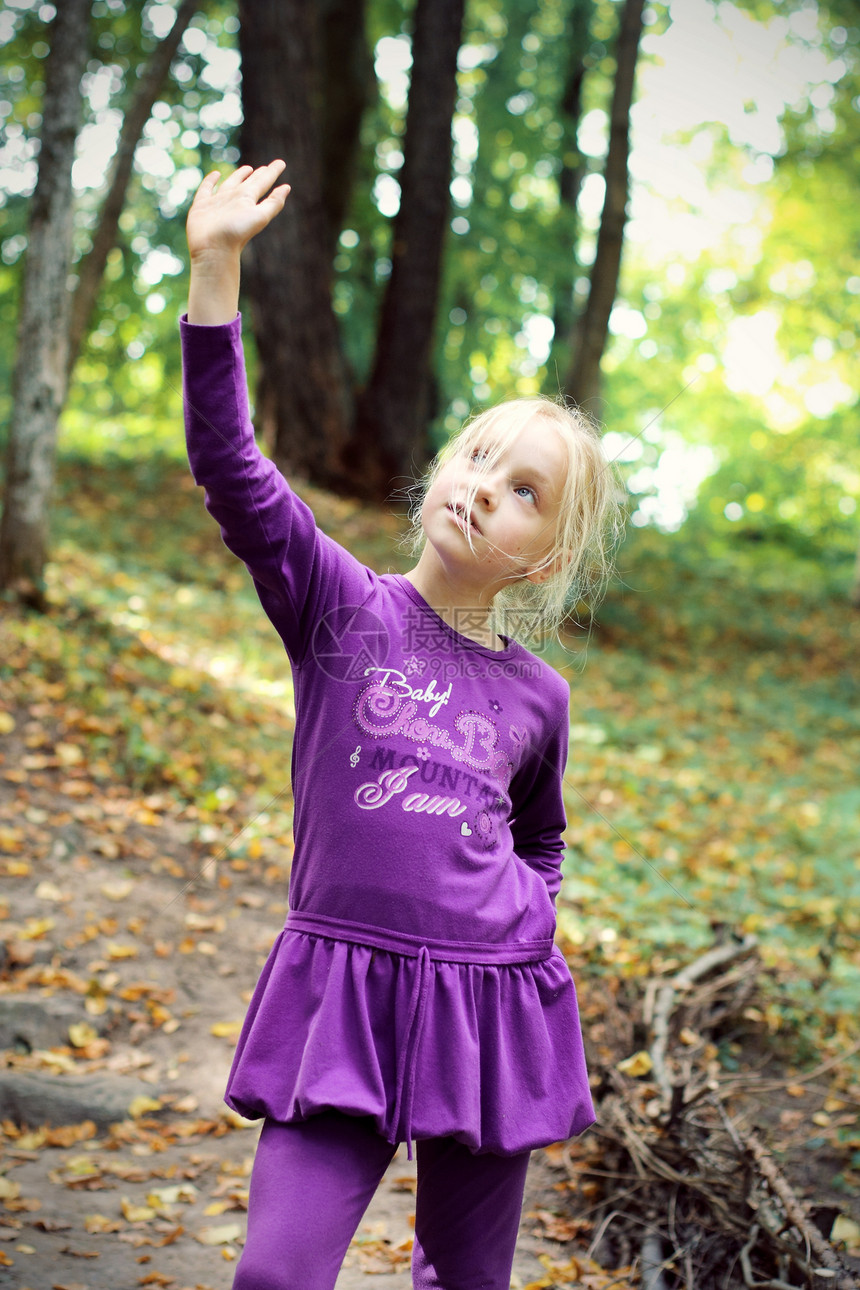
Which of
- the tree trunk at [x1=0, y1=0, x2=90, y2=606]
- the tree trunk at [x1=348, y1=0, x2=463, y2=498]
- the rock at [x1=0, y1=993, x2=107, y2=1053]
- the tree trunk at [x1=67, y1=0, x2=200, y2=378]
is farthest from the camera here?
the tree trunk at [x1=348, y1=0, x2=463, y2=498]

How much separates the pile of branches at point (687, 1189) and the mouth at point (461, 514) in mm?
1873

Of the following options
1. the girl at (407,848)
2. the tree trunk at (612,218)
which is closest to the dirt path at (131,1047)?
the girl at (407,848)

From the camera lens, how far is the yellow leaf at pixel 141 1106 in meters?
3.12

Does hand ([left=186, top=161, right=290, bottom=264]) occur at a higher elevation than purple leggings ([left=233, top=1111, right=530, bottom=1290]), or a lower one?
higher

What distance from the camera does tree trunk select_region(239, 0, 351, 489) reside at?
28.5 ft

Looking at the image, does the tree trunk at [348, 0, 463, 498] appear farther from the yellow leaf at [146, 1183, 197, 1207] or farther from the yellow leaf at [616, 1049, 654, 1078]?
the yellow leaf at [146, 1183, 197, 1207]

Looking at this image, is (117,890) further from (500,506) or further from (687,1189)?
(500,506)

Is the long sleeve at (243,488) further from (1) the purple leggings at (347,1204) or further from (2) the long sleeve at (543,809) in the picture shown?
(1) the purple leggings at (347,1204)

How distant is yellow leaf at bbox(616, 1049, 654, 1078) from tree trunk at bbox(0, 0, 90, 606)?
4.58 metres

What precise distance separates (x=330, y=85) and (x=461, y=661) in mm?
10920

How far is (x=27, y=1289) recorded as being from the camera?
7.32ft

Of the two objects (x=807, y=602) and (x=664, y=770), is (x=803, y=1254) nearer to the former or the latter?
(x=664, y=770)

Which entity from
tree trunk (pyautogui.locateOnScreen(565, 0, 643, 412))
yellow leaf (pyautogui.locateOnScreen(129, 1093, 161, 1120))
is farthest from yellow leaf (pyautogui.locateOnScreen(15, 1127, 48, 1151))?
tree trunk (pyautogui.locateOnScreen(565, 0, 643, 412))

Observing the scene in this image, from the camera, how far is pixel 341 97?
10.7 meters
